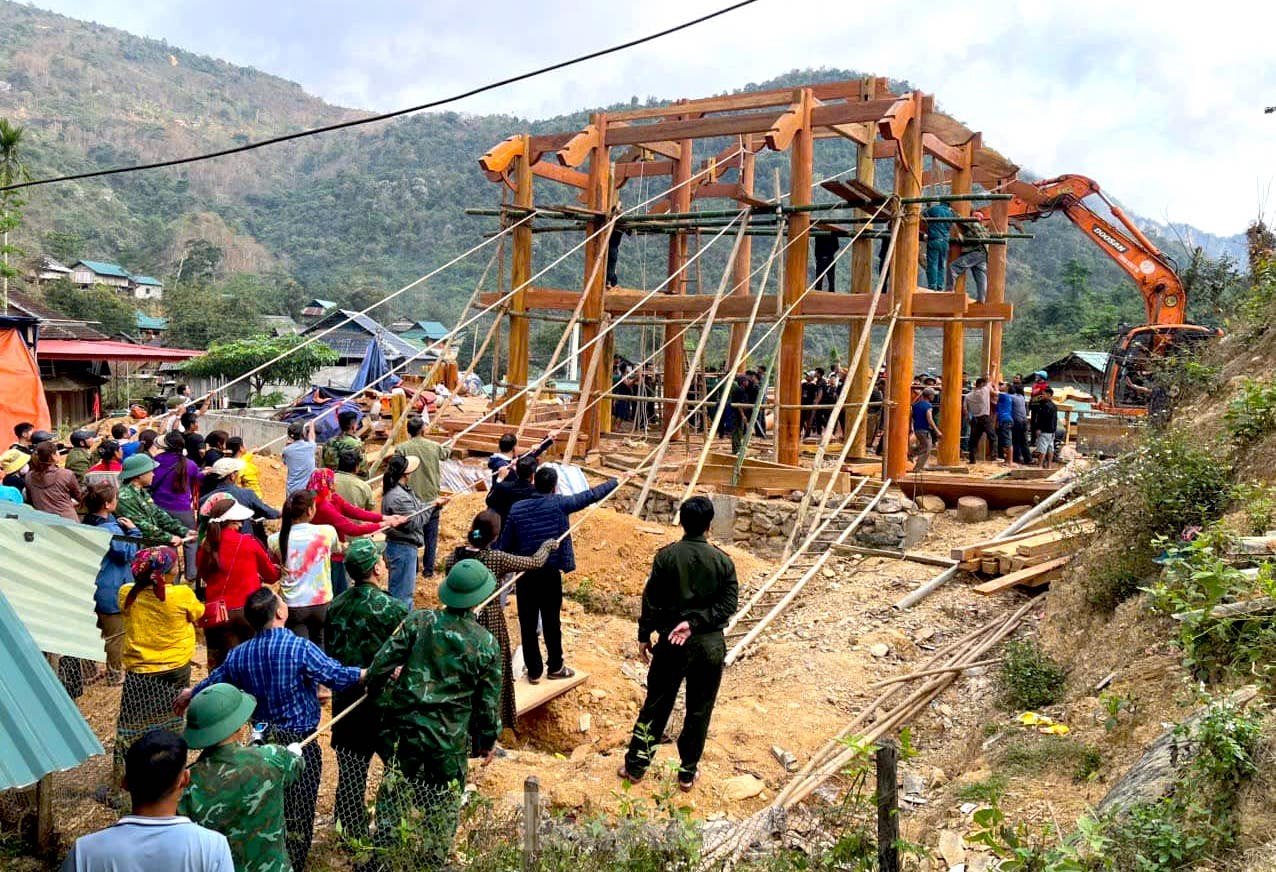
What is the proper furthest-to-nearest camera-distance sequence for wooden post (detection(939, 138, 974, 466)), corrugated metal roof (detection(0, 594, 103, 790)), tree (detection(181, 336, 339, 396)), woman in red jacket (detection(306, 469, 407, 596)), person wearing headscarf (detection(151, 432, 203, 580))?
1. tree (detection(181, 336, 339, 396))
2. wooden post (detection(939, 138, 974, 466))
3. person wearing headscarf (detection(151, 432, 203, 580))
4. woman in red jacket (detection(306, 469, 407, 596))
5. corrugated metal roof (detection(0, 594, 103, 790))

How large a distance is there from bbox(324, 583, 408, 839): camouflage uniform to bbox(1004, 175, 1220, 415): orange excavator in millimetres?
15885

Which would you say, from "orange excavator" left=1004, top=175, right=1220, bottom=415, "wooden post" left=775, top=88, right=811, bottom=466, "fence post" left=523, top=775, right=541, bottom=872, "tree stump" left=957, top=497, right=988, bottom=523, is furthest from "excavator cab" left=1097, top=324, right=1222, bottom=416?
"fence post" left=523, top=775, right=541, bottom=872

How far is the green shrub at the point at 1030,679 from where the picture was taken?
21.6 ft

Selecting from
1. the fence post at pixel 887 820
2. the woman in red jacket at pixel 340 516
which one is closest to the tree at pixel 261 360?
the woman in red jacket at pixel 340 516

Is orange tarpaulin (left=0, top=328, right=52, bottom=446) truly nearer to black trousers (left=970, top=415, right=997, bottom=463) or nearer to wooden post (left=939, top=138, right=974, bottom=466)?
wooden post (left=939, top=138, right=974, bottom=466)

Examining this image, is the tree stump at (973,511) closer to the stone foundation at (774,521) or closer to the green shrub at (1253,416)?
the stone foundation at (774,521)

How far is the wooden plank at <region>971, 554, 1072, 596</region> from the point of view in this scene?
30.6 ft

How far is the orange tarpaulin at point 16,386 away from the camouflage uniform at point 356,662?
486 inches

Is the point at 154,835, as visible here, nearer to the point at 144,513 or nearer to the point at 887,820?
the point at 887,820

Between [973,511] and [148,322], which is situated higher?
[148,322]

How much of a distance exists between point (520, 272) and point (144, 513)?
362 inches

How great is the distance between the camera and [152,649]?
18.1 ft

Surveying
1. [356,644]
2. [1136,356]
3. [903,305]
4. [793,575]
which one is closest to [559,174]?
[903,305]

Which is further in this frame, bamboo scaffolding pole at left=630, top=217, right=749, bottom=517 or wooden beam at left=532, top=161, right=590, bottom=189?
wooden beam at left=532, top=161, right=590, bottom=189
